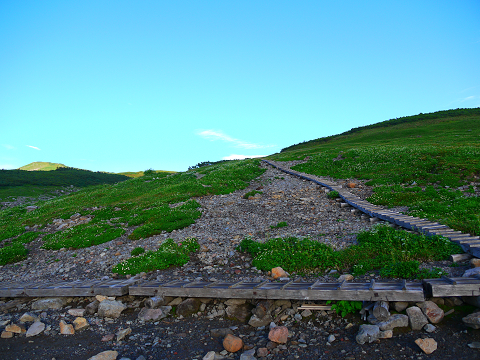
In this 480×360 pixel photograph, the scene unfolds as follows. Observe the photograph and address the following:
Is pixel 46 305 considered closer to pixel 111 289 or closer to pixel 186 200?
pixel 111 289

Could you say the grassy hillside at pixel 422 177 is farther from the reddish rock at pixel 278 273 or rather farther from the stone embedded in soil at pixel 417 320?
the reddish rock at pixel 278 273

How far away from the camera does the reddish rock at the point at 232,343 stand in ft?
26.7

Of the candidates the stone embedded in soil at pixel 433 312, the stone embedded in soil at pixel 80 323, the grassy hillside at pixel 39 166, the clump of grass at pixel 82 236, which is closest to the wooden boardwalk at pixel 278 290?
the stone embedded in soil at pixel 433 312

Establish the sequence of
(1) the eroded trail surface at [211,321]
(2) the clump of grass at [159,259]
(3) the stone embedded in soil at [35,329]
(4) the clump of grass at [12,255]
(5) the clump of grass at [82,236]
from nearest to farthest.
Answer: (1) the eroded trail surface at [211,321], (3) the stone embedded in soil at [35,329], (2) the clump of grass at [159,259], (4) the clump of grass at [12,255], (5) the clump of grass at [82,236]

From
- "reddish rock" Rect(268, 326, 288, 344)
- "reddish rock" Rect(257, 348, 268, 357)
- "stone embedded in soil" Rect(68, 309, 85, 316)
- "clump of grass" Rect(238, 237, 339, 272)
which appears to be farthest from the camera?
"clump of grass" Rect(238, 237, 339, 272)

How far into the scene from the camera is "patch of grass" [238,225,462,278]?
36.3ft

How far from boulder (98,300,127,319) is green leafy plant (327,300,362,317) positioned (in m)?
7.51

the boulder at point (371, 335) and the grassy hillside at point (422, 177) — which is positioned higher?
the grassy hillside at point (422, 177)

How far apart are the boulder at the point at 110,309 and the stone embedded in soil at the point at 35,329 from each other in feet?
5.94

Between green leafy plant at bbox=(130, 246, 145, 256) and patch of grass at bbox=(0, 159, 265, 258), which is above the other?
patch of grass at bbox=(0, 159, 265, 258)

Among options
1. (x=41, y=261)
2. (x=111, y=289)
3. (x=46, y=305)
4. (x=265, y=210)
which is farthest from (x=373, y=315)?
(x=41, y=261)

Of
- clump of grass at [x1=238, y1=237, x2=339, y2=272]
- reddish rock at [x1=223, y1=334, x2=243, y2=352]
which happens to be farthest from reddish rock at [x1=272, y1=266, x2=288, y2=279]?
reddish rock at [x1=223, y1=334, x2=243, y2=352]

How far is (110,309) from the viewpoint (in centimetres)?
1076

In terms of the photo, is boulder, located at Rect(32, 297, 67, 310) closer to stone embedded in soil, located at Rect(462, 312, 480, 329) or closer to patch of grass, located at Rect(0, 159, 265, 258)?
patch of grass, located at Rect(0, 159, 265, 258)
